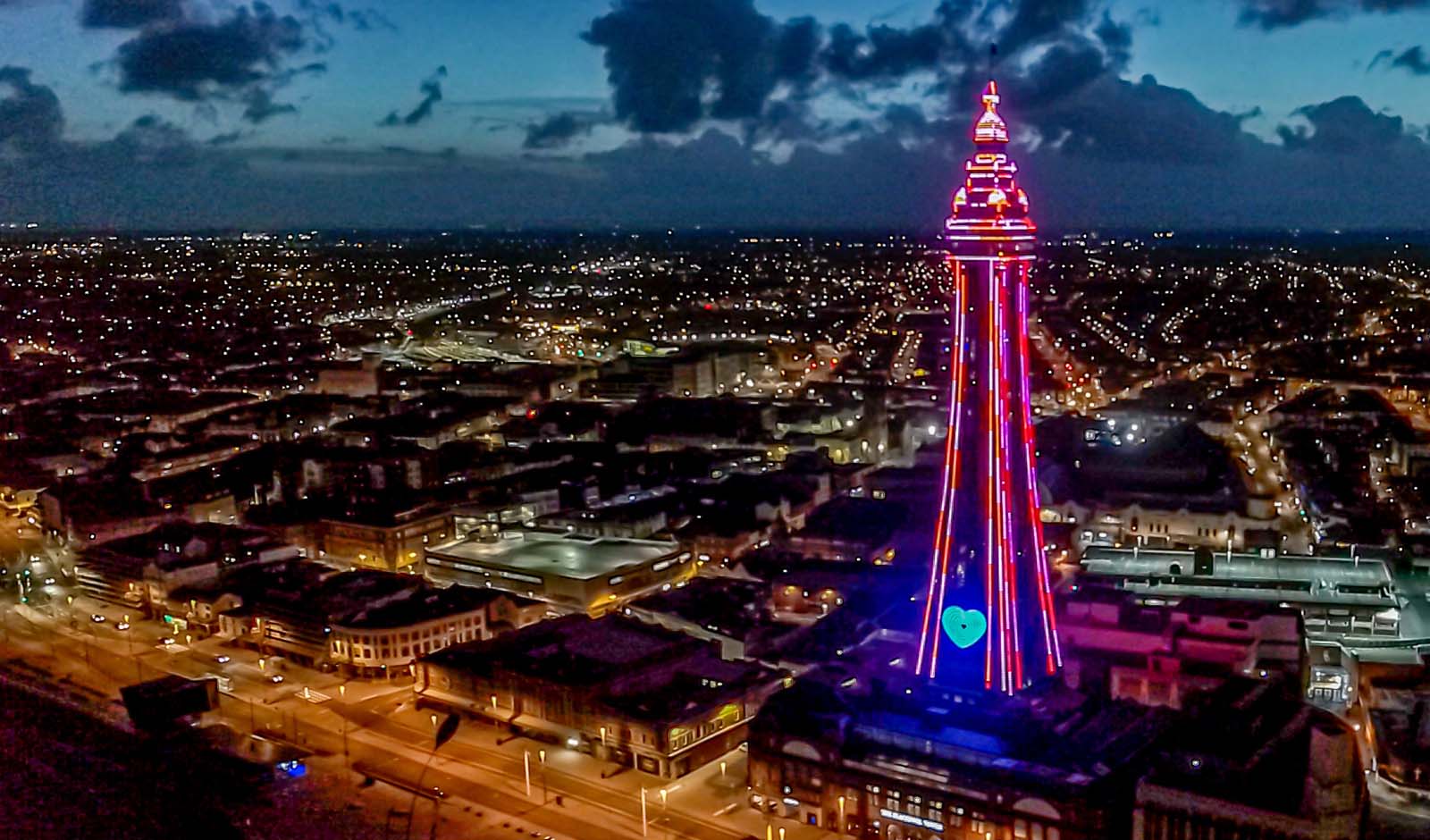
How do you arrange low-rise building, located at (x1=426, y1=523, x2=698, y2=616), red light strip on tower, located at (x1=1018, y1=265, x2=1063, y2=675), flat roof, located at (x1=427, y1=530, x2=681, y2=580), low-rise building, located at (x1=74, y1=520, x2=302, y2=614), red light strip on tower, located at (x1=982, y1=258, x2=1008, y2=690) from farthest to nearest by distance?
low-rise building, located at (x1=74, y1=520, x2=302, y2=614) < flat roof, located at (x1=427, y1=530, x2=681, y2=580) < low-rise building, located at (x1=426, y1=523, x2=698, y2=616) < red light strip on tower, located at (x1=1018, y1=265, x2=1063, y2=675) < red light strip on tower, located at (x1=982, y1=258, x2=1008, y2=690)

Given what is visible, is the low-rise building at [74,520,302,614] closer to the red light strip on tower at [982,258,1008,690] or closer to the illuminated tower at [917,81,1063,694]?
the illuminated tower at [917,81,1063,694]

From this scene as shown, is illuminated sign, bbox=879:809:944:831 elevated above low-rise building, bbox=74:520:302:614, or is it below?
below

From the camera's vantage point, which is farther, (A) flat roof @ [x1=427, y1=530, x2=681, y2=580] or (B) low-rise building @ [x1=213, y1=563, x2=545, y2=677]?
(A) flat roof @ [x1=427, y1=530, x2=681, y2=580]

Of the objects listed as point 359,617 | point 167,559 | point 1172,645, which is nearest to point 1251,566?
point 1172,645

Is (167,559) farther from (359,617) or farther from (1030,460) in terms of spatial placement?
(1030,460)

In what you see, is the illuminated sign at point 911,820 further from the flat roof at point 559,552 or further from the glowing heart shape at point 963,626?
the flat roof at point 559,552

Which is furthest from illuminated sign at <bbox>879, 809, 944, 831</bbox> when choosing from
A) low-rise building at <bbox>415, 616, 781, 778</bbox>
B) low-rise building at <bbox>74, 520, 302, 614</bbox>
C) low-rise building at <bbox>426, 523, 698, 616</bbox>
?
low-rise building at <bbox>74, 520, 302, 614</bbox>

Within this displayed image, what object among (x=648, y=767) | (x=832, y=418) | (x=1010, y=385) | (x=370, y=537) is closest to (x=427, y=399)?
(x=832, y=418)

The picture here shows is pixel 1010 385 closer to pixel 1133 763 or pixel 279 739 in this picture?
pixel 1133 763

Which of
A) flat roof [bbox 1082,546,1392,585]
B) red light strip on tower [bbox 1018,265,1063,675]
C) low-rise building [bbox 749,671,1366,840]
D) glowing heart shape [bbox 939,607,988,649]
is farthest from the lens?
flat roof [bbox 1082,546,1392,585]
